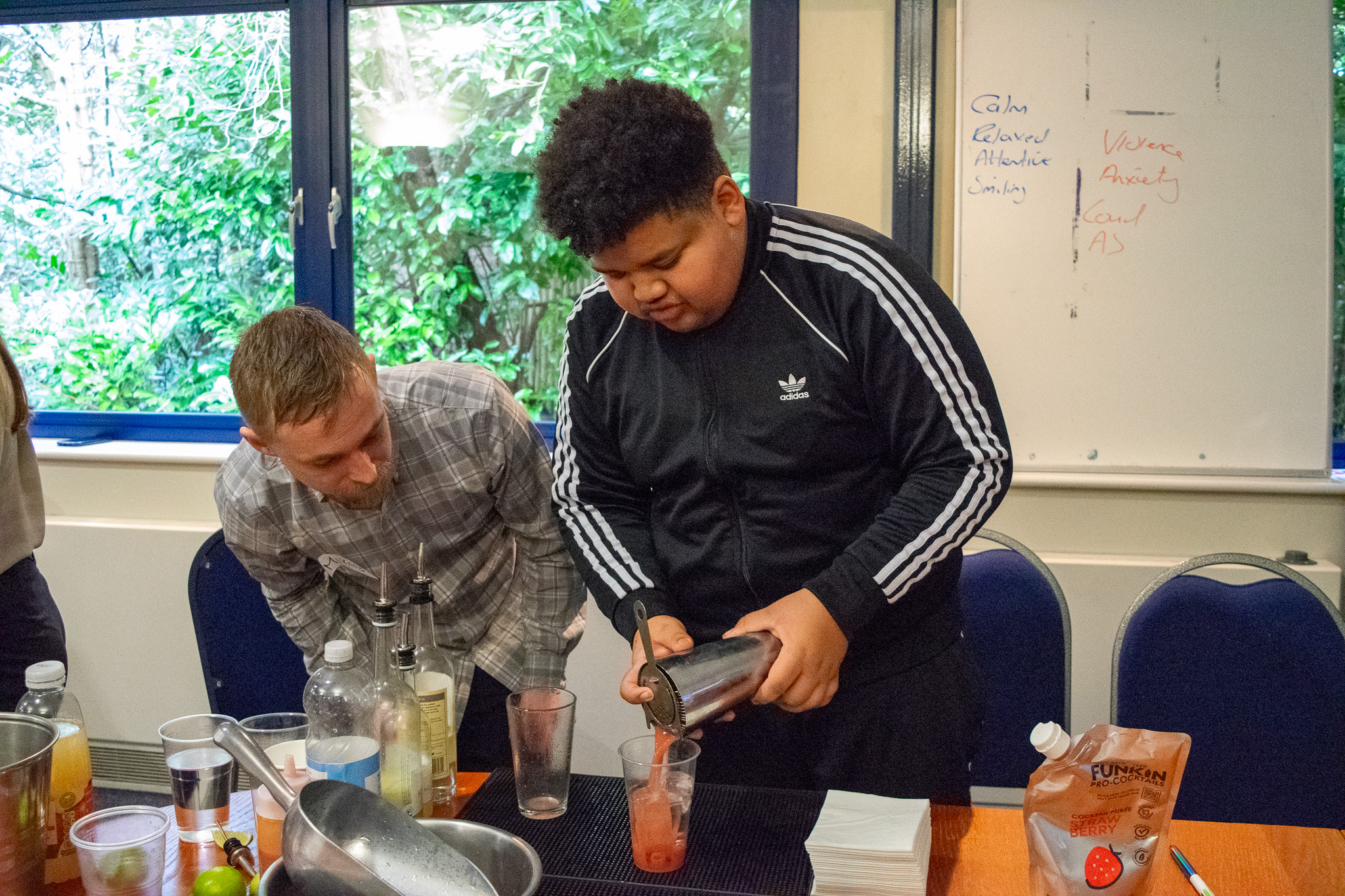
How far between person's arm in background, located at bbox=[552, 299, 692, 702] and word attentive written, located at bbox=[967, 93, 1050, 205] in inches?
53.6

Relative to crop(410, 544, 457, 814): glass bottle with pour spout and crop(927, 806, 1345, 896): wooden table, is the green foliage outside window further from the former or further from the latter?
crop(927, 806, 1345, 896): wooden table

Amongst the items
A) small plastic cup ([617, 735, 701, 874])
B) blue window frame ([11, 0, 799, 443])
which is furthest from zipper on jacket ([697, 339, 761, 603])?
blue window frame ([11, 0, 799, 443])

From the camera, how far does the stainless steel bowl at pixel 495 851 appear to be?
3.11ft

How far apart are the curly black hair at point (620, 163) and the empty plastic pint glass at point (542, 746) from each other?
50cm

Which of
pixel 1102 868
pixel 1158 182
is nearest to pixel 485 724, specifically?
A: pixel 1102 868

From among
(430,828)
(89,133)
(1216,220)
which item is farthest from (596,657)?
(89,133)

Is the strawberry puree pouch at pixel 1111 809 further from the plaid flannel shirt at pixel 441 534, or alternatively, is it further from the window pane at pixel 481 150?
the window pane at pixel 481 150

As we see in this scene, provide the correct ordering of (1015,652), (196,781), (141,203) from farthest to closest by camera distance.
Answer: (141,203), (1015,652), (196,781)

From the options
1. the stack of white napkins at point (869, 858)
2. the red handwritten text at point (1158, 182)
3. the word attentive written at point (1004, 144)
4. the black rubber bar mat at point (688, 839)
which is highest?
the word attentive written at point (1004, 144)

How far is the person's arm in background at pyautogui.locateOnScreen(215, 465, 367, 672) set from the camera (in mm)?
1562

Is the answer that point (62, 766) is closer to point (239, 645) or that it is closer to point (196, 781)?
point (196, 781)

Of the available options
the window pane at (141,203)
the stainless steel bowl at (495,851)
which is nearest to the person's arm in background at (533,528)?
the stainless steel bowl at (495,851)

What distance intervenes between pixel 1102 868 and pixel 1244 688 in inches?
36.3

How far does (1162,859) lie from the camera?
0.96 metres
